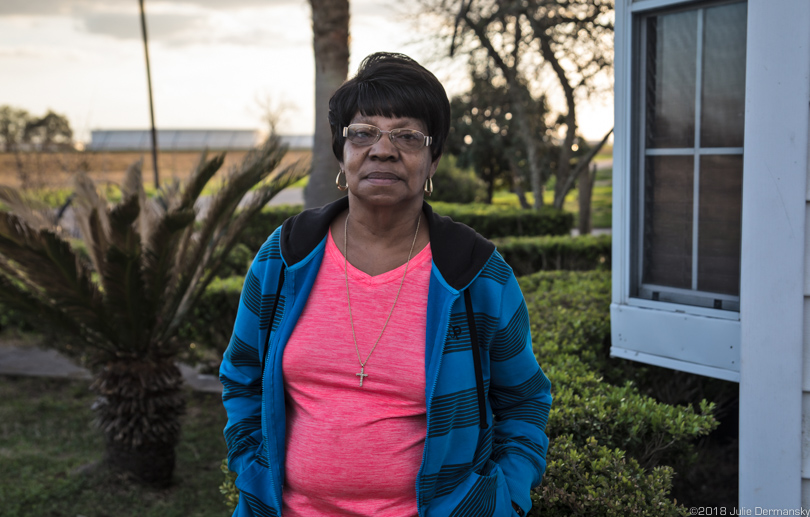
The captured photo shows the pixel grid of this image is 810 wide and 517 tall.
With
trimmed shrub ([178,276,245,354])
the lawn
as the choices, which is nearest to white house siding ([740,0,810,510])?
the lawn

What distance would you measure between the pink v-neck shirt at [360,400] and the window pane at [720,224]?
81.0 inches

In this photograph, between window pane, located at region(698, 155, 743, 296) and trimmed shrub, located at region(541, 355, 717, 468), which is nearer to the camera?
trimmed shrub, located at region(541, 355, 717, 468)

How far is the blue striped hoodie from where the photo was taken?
1.71 metres

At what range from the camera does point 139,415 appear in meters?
4.57

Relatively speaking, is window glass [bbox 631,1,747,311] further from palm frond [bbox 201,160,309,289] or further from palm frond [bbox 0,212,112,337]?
palm frond [bbox 0,212,112,337]

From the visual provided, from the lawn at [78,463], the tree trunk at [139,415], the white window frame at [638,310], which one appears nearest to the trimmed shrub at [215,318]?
the lawn at [78,463]

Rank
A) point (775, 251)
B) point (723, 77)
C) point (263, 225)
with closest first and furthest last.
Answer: point (775, 251) → point (723, 77) → point (263, 225)

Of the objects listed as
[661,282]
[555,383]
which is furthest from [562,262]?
[555,383]

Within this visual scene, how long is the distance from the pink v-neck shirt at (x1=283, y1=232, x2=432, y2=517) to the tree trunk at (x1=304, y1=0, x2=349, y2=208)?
4294 millimetres

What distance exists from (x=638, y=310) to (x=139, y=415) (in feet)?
11.0

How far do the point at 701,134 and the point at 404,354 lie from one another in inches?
91.2

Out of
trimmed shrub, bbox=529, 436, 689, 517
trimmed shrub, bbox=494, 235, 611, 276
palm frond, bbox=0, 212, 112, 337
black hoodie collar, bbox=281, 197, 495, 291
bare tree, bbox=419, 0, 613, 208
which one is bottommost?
trimmed shrub, bbox=529, 436, 689, 517

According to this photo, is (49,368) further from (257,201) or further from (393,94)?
(393,94)

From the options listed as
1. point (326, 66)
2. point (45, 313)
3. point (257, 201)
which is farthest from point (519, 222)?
point (45, 313)
